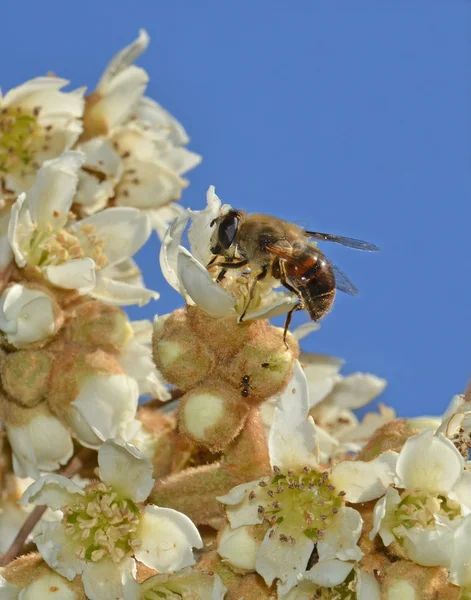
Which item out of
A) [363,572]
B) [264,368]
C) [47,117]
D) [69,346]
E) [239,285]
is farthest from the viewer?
[47,117]

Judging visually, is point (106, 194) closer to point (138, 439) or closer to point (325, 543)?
point (138, 439)

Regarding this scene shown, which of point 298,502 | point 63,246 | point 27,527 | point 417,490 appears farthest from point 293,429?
point 63,246

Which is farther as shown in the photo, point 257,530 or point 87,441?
point 87,441

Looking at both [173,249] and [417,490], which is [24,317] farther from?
[417,490]

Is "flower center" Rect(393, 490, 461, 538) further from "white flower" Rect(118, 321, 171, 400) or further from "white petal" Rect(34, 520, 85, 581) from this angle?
"white flower" Rect(118, 321, 171, 400)

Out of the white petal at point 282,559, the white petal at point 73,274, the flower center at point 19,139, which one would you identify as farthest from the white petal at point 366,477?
the flower center at point 19,139

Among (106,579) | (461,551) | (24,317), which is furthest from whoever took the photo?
(24,317)

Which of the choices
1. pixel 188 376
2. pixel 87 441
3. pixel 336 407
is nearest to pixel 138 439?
pixel 87 441

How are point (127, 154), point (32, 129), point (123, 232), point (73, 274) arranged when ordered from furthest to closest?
point (127, 154), point (32, 129), point (123, 232), point (73, 274)
